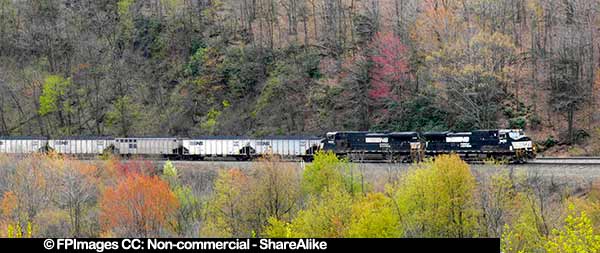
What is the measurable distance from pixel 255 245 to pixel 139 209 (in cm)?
2667

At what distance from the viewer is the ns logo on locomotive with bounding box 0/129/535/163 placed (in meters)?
46.8

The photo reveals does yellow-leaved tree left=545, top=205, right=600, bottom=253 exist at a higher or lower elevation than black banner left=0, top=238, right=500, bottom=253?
lower

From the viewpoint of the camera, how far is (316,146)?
54.6m

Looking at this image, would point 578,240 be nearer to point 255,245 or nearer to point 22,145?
point 255,245

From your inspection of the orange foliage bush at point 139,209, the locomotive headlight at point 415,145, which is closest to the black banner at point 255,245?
the orange foliage bush at point 139,209

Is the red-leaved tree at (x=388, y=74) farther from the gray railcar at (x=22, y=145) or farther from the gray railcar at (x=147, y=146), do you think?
the gray railcar at (x=22, y=145)

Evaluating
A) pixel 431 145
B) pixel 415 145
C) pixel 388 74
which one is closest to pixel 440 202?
pixel 431 145

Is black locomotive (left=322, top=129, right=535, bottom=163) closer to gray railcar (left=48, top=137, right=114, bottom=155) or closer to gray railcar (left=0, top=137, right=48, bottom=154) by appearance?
gray railcar (left=48, top=137, right=114, bottom=155)

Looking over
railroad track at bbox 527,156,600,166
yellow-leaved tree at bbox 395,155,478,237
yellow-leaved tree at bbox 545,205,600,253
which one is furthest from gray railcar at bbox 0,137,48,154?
yellow-leaved tree at bbox 545,205,600,253

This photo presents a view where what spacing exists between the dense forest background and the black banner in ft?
124

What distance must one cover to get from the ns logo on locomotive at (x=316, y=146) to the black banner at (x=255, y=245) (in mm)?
28904

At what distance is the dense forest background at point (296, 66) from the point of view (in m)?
56.1

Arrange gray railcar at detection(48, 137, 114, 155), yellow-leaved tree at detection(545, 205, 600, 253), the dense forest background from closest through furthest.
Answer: yellow-leaved tree at detection(545, 205, 600, 253)
the dense forest background
gray railcar at detection(48, 137, 114, 155)

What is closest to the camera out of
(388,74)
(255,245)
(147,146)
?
(255,245)
